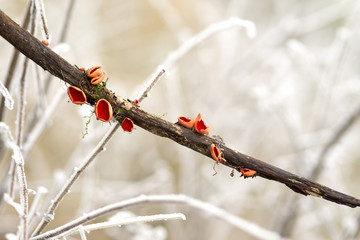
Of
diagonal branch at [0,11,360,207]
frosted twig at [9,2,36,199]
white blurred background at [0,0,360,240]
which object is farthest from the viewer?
white blurred background at [0,0,360,240]

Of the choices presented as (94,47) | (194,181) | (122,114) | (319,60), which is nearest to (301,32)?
(319,60)

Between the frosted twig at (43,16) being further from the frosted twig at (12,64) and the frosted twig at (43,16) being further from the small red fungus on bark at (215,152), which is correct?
the small red fungus on bark at (215,152)

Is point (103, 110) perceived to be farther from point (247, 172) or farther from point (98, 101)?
point (247, 172)

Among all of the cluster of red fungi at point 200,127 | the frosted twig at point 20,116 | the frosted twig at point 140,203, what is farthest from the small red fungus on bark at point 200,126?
the frosted twig at point 20,116

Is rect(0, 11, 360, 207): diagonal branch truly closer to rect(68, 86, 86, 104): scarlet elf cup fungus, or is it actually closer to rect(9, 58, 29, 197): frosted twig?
rect(68, 86, 86, 104): scarlet elf cup fungus

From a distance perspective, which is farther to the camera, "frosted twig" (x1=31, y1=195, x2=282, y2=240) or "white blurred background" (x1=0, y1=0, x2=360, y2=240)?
"white blurred background" (x1=0, y1=0, x2=360, y2=240)

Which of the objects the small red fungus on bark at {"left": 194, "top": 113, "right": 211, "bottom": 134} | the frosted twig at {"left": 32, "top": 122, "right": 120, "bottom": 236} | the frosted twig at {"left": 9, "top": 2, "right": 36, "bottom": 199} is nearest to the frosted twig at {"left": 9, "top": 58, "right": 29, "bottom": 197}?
the frosted twig at {"left": 9, "top": 2, "right": 36, "bottom": 199}

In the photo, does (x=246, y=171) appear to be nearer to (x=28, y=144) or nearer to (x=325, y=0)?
(x=28, y=144)
